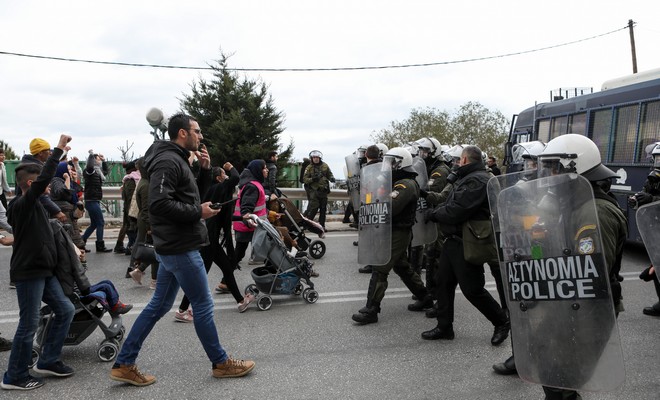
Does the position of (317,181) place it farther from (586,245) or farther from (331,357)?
(586,245)

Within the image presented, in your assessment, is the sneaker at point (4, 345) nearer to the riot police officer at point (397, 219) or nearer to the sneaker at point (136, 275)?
the sneaker at point (136, 275)

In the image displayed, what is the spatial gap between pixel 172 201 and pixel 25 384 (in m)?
1.71

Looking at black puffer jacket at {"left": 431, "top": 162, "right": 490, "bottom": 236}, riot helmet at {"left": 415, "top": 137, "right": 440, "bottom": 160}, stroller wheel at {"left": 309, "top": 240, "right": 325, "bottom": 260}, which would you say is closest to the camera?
black puffer jacket at {"left": 431, "top": 162, "right": 490, "bottom": 236}

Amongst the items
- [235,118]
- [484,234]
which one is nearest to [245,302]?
[484,234]

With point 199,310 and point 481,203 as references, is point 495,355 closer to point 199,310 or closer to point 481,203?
point 481,203

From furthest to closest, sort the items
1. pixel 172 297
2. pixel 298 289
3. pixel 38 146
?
pixel 298 289, pixel 38 146, pixel 172 297

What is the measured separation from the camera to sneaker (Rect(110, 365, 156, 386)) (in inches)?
164

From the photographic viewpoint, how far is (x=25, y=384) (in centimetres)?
→ 415

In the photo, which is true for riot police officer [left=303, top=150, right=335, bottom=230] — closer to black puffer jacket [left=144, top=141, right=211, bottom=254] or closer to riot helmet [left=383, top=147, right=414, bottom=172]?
riot helmet [left=383, top=147, right=414, bottom=172]

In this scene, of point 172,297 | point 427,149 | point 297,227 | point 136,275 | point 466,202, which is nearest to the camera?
point 172,297

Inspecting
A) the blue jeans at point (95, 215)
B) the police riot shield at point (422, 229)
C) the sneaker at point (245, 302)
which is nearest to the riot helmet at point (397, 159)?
the police riot shield at point (422, 229)

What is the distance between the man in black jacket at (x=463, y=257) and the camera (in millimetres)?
4926

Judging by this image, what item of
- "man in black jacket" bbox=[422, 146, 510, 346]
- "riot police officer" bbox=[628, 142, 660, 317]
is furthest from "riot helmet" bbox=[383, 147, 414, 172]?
"riot police officer" bbox=[628, 142, 660, 317]

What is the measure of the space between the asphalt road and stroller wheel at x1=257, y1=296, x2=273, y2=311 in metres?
0.09
